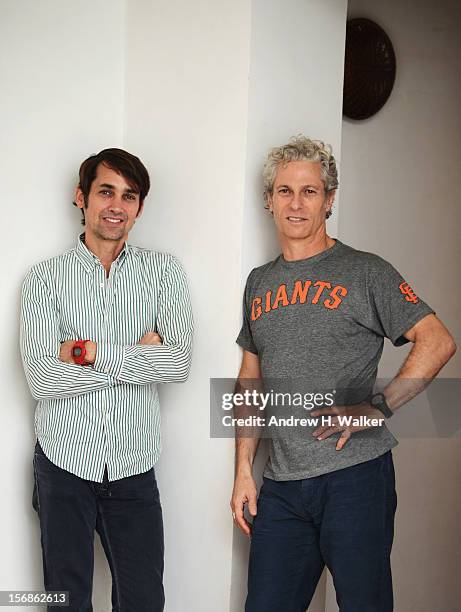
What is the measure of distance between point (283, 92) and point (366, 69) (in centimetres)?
78

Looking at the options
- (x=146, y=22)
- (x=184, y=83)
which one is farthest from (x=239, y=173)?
(x=146, y=22)

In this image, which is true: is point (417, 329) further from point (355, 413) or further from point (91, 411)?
point (91, 411)

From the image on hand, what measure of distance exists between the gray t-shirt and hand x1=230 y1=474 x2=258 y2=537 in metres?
0.11

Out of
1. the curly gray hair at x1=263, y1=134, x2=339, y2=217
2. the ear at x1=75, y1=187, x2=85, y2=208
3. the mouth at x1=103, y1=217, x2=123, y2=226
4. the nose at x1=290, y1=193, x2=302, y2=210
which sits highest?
the curly gray hair at x1=263, y1=134, x2=339, y2=217

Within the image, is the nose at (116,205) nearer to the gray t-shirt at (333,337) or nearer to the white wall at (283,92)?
the white wall at (283,92)

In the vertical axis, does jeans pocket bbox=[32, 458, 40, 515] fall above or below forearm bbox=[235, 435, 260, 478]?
below

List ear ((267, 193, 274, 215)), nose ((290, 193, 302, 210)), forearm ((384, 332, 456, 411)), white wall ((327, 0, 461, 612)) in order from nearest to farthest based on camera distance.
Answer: forearm ((384, 332, 456, 411)) → nose ((290, 193, 302, 210)) → ear ((267, 193, 274, 215)) → white wall ((327, 0, 461, 612))

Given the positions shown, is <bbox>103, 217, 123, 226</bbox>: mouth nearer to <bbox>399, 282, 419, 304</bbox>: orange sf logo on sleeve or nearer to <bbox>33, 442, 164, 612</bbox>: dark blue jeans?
<bbox>33, 442, 164, 612</bbox>: dark blue jeans

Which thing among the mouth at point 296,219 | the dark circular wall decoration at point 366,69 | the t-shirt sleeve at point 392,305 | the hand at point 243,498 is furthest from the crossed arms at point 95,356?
the dark circular wall decoration at point 366,69

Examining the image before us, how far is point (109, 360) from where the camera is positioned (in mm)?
2553

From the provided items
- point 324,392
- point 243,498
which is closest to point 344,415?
point 324,392

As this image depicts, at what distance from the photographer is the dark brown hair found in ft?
8.96

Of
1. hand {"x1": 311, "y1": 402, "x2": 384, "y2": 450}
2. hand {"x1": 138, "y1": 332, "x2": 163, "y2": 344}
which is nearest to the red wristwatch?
hand {"x1": 138, "y1": 332, "x2": 163, "y2": 344}

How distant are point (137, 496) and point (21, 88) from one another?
1.40m
